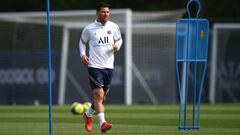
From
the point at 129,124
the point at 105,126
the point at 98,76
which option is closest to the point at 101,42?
the point at 98,76

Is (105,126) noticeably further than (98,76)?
No

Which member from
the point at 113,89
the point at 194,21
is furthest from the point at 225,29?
the point at 194,21

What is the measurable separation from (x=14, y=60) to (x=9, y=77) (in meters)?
0.71

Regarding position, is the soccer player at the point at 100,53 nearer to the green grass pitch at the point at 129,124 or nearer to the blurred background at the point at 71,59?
the green grass pitch at the point at 129,124

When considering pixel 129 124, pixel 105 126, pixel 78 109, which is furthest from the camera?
pixel 78 109

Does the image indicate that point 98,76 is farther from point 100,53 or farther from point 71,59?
point 71,59

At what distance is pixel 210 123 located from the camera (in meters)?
20.3

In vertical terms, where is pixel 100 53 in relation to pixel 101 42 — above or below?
below

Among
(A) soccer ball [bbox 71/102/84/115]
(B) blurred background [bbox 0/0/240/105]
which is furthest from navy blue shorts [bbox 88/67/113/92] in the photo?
(B) blurred background [bbox 0/0/240/105]

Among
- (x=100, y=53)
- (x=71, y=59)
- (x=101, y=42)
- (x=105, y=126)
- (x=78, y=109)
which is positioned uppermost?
(x=101, y=42)

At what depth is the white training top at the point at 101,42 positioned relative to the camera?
1661 centimetres

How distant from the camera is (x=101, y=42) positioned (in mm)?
16641

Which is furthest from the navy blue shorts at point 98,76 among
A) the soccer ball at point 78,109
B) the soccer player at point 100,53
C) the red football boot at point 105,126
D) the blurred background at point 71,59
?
the blurred background at point 71,59

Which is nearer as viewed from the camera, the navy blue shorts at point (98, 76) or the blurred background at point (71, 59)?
the navy blue shorts at point (98, 76)
